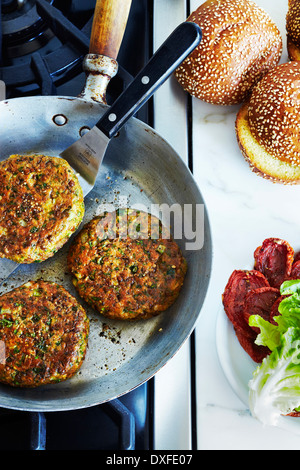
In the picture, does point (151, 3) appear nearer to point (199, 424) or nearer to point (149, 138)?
point (149, 138)

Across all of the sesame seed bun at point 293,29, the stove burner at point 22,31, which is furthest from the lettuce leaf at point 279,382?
the stove burner at point 22,31

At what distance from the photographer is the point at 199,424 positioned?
1.32m

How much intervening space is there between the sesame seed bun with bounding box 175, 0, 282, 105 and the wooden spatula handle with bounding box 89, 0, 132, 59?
0.21 m

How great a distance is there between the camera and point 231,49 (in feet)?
4.34

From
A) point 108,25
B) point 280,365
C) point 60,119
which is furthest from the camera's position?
point 60,119

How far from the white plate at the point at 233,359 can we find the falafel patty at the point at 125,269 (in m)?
0.15

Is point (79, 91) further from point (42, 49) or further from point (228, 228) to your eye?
point (228, 228)

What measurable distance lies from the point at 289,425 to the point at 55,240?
29.8 inches

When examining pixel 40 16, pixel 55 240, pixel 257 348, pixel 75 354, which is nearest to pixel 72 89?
pixel 40 16

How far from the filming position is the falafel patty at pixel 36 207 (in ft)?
4.06

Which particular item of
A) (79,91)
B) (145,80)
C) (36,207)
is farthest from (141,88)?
(36,207)

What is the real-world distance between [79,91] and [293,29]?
0.65 metres

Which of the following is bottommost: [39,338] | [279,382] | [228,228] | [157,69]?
[279,382]
